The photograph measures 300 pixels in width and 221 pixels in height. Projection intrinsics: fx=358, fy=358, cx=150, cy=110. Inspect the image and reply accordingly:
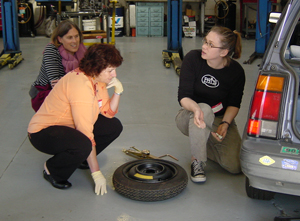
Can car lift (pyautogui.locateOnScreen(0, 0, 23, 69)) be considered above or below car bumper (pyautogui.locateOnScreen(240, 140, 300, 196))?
above

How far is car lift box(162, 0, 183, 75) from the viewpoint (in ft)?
22.4

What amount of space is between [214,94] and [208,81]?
0.36ft

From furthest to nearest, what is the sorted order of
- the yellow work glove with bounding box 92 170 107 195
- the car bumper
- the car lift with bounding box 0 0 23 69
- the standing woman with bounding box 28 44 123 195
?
the car lift with bounding box 0 0 23 69
the yellow work glove with bounding box 92 170 107 195
the standing woman with bounding box 28 44 123 195
the car bumper

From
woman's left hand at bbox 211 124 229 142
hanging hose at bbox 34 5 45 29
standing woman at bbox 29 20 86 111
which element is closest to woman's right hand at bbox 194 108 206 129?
woman's left hand at bbox 211 124 229 142

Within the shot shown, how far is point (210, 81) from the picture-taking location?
2652mm

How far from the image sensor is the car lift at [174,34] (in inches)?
269

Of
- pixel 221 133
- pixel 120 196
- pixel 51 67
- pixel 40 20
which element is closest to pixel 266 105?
pixel 221 133

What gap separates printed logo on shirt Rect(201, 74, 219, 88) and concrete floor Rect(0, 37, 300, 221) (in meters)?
0.65

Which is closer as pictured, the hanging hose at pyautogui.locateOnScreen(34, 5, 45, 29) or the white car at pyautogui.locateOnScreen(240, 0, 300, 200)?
the white car at pyautogui.locateOnScreen(240, 0, 300, 200)

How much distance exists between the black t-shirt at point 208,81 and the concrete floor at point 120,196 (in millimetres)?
567

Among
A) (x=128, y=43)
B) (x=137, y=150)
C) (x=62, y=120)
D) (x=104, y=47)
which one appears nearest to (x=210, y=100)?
(x=137, y=150)

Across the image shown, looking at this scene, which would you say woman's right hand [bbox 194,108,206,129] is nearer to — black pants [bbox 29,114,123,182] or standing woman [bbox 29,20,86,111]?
black pants [bbox 29,114,123,182]

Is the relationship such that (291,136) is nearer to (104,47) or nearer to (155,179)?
(155,179)

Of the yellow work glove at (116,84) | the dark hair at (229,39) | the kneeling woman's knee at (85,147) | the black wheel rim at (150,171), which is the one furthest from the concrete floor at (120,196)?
the dark hair at (229,39)
